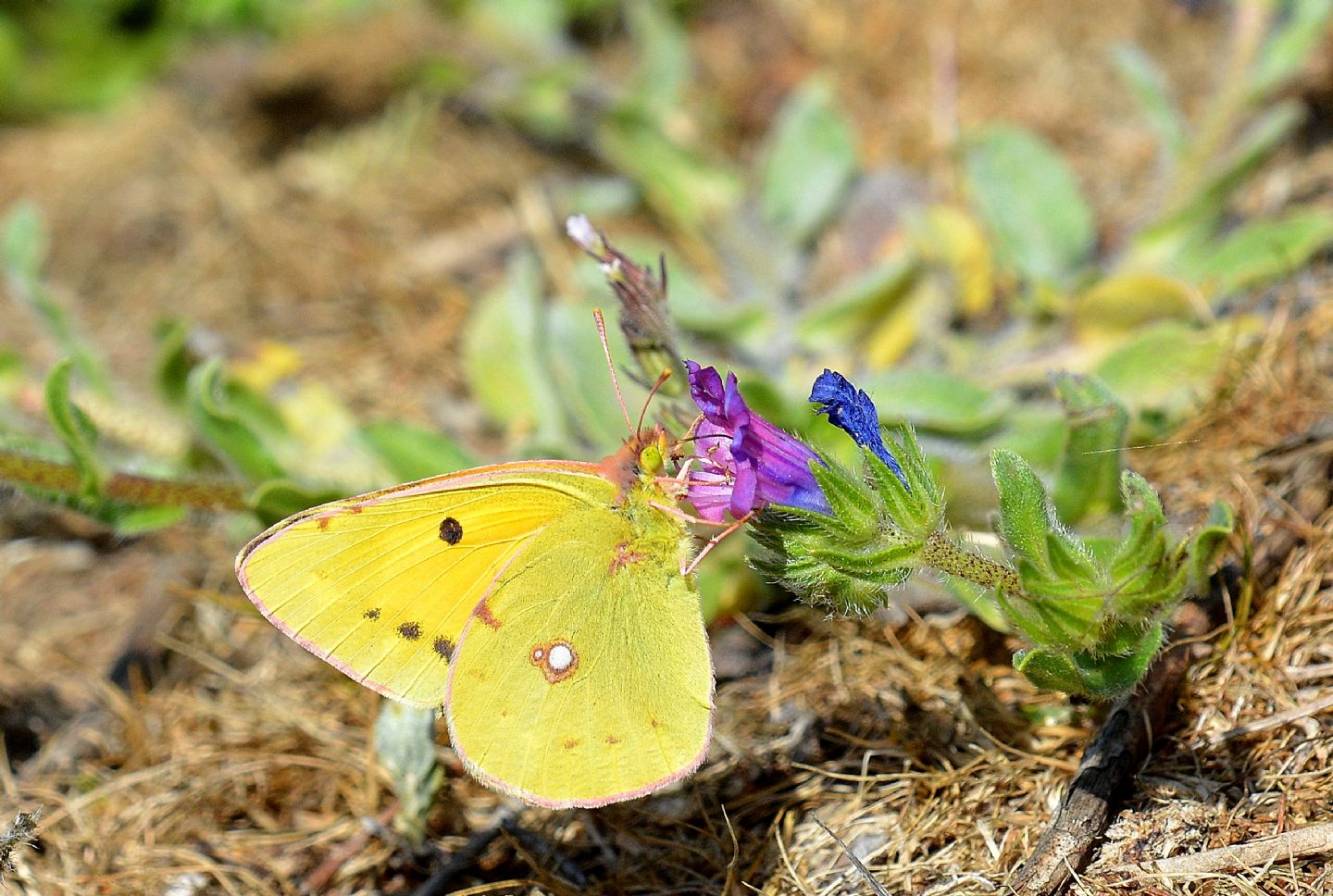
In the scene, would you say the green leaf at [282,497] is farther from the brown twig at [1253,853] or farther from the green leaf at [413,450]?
the brown twig at [1253,853]

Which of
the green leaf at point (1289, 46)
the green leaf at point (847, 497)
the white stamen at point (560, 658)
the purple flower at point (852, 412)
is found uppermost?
the green leaf at point (1289, 46)

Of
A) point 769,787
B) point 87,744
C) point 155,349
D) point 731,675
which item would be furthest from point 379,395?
point 769,787

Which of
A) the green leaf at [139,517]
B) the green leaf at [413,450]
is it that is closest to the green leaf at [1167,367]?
the green leaf at [413,450]

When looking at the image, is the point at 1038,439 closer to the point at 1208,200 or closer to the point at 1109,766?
the point at 1109,766

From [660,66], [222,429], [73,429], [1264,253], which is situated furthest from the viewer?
[660,66]

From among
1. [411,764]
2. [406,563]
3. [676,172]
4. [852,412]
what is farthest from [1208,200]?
[411,764]

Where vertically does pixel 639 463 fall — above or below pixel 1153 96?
below

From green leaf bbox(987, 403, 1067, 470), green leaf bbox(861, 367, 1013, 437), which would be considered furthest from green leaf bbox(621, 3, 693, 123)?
green leaf bbox(987, 403, 1067, 470)
